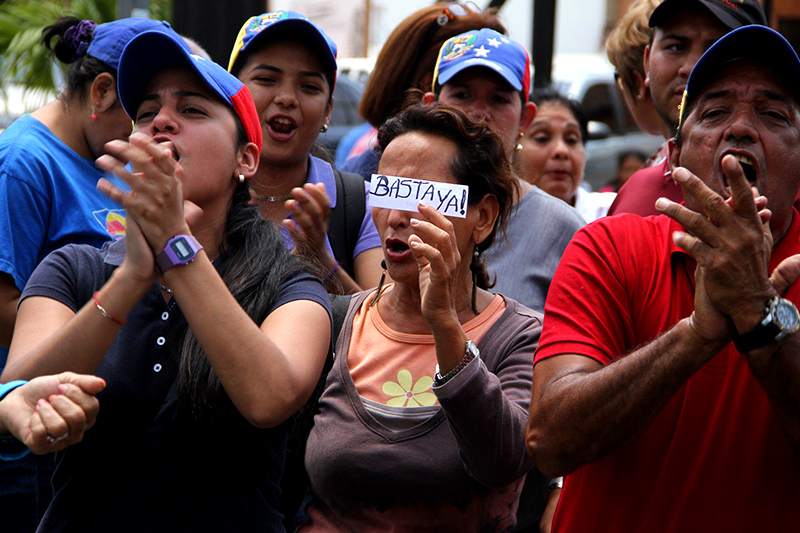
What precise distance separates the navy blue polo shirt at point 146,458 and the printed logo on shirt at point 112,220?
950mm

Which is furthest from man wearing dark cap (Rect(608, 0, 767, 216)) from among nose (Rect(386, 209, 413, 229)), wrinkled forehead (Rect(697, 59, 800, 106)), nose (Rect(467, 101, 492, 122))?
nose (Rect(386, 209, 413, 229))

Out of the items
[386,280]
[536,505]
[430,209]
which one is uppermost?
[430,209]

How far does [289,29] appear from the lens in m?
3.52

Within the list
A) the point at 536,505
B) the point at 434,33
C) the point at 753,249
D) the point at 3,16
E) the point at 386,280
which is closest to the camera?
the point at 753,249

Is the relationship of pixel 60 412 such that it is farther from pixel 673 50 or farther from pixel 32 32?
pixel 32 32

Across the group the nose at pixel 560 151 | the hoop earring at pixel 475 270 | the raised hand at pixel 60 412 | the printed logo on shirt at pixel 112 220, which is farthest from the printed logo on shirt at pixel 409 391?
the nose at pixel 560 151

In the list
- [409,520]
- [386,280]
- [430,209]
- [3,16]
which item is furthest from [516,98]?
[3,16]

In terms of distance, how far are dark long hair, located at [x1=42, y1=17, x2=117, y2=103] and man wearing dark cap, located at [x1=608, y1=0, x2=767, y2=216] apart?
187 cm

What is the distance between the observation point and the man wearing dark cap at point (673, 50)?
3.15 m

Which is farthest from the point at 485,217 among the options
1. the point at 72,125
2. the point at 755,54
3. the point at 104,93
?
the point at 72,125

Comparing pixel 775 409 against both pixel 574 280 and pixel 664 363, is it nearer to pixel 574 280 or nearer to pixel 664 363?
pixel 664 363

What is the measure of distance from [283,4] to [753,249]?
16.2 feet

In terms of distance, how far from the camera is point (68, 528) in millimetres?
2236

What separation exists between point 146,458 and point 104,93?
5.36 ft
